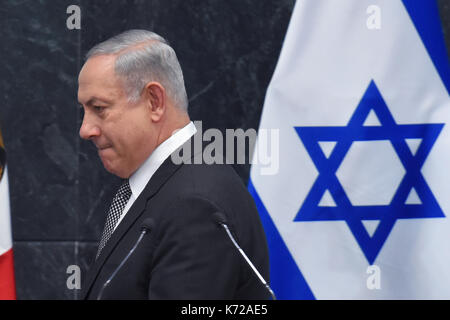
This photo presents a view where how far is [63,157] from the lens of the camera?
346 cm

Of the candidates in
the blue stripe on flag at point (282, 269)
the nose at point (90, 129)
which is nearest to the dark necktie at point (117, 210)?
the nose at point (90, 129)

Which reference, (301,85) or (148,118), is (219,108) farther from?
(148,118)

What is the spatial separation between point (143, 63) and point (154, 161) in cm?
22

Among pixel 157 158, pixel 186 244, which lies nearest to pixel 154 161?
pixel 157 158

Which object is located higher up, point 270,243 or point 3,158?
point 3,158

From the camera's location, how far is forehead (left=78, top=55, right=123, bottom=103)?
1938mm

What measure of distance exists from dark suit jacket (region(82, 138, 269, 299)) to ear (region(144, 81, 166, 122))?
0.10 metres

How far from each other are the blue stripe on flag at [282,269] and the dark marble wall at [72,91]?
1.23ft

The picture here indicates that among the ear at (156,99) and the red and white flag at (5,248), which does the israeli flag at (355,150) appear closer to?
the red and white flag at (5,248)

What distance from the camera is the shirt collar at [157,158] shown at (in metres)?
1.98

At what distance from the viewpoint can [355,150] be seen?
10.3ft

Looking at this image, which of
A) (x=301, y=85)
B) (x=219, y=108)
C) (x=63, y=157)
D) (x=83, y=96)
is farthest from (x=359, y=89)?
(x=83, y=96)

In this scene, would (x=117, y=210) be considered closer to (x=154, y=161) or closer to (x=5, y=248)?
(x=154, y=161)

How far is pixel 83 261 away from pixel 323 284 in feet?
3.07
